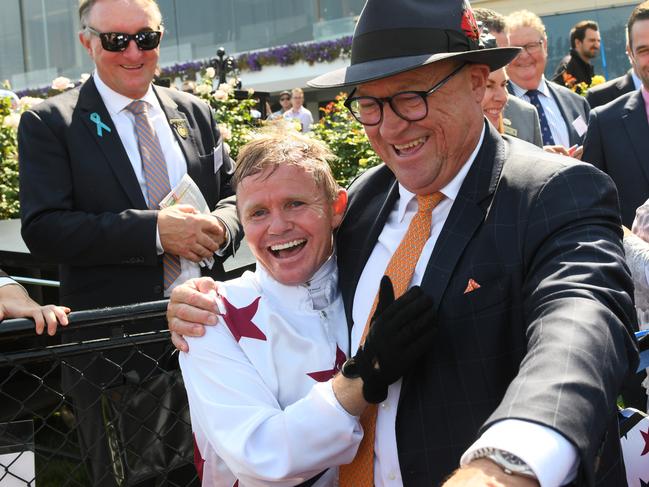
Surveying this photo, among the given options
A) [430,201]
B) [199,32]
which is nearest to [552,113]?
[430,201]

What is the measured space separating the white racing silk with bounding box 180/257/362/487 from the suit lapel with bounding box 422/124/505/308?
0.38 meters

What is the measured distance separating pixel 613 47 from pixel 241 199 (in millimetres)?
17867

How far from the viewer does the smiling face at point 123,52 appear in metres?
3.44

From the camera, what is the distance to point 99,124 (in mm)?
3402

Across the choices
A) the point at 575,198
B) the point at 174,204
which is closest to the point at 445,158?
the point at 575,198

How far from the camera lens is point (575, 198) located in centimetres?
183

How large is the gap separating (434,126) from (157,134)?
A: 70.2 inches

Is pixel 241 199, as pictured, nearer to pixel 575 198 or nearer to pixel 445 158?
pixel 445 158

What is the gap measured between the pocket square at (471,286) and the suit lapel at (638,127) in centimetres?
274

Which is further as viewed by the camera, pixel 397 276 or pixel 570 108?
pixel 570 108

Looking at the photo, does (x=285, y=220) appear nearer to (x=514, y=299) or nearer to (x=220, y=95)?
(x=514, y=299)

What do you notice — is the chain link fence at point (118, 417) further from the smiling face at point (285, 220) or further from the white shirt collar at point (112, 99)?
the white shirt collar at point (112, 99)

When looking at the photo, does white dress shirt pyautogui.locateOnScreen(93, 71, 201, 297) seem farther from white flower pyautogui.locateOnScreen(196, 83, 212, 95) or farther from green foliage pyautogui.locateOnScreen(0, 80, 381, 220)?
white flower pyautogui.locateOnScreen(196, 83, 212, 95)

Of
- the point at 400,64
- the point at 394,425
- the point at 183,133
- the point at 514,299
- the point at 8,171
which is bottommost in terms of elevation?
the point at 394,425
